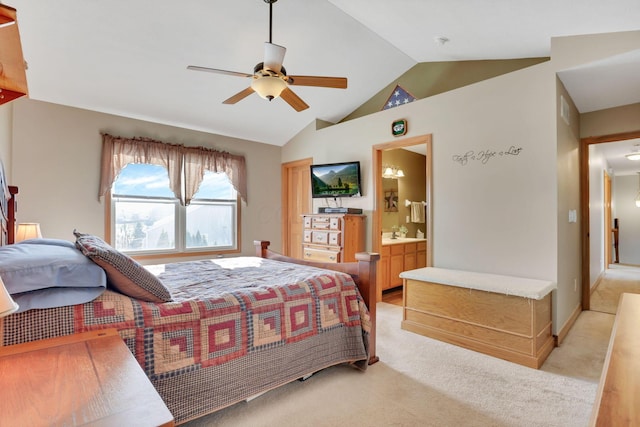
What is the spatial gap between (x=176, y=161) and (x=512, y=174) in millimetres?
4182

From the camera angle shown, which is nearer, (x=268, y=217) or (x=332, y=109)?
(x=332, y=109)

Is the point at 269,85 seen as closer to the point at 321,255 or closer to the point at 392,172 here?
the point at 321,255

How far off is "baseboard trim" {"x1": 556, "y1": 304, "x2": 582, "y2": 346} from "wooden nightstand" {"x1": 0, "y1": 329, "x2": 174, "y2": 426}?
131 inches

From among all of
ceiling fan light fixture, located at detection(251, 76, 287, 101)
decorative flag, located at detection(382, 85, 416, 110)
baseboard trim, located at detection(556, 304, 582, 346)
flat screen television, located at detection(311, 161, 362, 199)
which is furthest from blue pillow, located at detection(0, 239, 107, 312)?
decorative flag, located at detection(382, 85, 416, 110)

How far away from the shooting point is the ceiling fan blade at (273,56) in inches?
88.7

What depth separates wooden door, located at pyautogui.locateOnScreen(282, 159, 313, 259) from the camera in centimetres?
548

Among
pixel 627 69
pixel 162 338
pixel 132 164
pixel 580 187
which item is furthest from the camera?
pixel 132 164

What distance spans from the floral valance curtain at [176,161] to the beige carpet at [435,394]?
3.40m

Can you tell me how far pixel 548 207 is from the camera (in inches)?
112

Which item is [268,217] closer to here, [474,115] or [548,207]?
[474,115]

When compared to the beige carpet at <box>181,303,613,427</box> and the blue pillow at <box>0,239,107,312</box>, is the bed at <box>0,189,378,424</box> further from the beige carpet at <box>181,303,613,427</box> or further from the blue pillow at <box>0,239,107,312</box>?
the beige carpet at <box>181,303,613,427</box>

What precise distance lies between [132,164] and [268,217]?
7.19 ft

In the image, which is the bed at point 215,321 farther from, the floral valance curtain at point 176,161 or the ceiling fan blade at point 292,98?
the floral valance curtain at point 176,161

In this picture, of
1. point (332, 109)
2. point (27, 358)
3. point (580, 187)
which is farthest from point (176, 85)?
point (580, 187)
